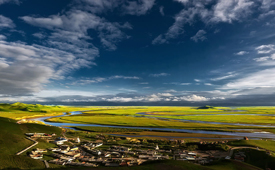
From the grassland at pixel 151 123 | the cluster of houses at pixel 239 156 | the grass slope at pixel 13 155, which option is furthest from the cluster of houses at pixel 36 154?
the grassland at pixel 151 123

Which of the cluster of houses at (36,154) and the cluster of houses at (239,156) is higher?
the cluster of houses at (36,154)

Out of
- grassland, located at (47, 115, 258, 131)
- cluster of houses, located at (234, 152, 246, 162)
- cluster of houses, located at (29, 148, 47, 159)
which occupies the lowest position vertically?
grassland, located at (47, 115, 258, 131)

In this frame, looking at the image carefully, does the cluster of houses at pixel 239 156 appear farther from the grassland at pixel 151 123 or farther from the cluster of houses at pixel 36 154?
the cluster of houses at pixel 36 154

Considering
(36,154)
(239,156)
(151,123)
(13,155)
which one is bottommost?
(151,123)

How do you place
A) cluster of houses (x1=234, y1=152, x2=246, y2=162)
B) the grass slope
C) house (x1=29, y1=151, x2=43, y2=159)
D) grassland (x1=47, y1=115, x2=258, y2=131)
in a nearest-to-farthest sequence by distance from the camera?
the grass slope < house (x1=29, y1=151, x2=43, y2=159) < cluster of houses (x1=234, y1=152, x2=246, y2=162) < grassland (x1=47, y1=115, x2=258, y2=131)

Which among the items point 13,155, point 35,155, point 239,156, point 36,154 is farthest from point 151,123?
point 13,155

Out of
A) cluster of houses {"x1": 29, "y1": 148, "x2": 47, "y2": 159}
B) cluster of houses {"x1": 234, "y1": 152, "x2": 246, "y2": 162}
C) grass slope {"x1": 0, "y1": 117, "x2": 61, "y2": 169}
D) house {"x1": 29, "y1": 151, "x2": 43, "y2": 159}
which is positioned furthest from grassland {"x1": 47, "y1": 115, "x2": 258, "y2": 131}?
house {"x1": 29, "y1": 151, "x2": 43, "y2": 159}

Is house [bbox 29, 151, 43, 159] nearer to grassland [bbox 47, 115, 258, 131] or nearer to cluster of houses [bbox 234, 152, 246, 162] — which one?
cluster of houses [bbox 234, 152, 246, 162]

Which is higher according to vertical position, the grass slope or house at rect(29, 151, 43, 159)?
the grass slope

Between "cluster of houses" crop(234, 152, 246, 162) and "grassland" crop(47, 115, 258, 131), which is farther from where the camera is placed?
"grassland" crop(47, 115, 258, 131)

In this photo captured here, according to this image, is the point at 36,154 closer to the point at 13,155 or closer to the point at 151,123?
the point at 13,155

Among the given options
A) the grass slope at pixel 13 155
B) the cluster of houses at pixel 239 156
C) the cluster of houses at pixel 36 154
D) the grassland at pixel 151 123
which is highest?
the grass slope at pixel 13 155

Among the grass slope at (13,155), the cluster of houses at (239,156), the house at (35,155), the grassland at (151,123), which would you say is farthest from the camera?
the grassland at (151,123)
